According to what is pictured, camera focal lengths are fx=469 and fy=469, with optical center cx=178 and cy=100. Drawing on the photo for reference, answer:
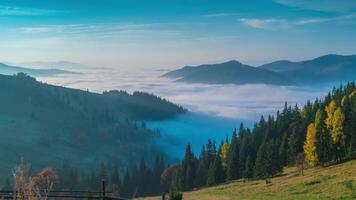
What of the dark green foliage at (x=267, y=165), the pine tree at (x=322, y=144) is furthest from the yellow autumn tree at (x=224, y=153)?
the pine tree at (x=322, y=144)

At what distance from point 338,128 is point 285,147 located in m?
22.7

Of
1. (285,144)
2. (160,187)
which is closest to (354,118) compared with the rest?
(285,144)

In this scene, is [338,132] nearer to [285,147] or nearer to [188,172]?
[285,147]

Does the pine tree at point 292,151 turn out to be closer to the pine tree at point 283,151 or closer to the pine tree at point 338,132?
the pine tree at point 283,151

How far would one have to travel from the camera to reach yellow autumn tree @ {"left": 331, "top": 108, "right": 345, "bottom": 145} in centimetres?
9706

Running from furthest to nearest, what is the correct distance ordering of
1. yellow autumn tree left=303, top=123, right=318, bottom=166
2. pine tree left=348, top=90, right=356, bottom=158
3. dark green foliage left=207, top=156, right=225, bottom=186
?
dark green foliage left=207, top=156, right=225, bottom=186 < yellow autumn tree left=303, top=123, right=318, bottom=166 < pine tree left=348, top=90, right=356, bottom=158

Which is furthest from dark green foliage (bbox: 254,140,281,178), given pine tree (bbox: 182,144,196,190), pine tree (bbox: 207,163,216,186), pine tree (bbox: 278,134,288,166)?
pine tree (bbox: 182,144,196,190)

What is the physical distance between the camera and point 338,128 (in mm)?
97250

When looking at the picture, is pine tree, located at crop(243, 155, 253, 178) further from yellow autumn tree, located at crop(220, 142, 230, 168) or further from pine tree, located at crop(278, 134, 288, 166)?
yellow autumn tree, located at crop(220, 142, 230, 168)

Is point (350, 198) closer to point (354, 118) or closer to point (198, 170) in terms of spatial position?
point (354, 118)

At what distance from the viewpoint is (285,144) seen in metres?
119

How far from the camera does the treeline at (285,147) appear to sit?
318 feet

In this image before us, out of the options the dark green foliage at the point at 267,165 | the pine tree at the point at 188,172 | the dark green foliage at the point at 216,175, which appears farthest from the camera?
the pine tree at the point at 188,172

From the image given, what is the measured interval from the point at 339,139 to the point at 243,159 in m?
31.1
